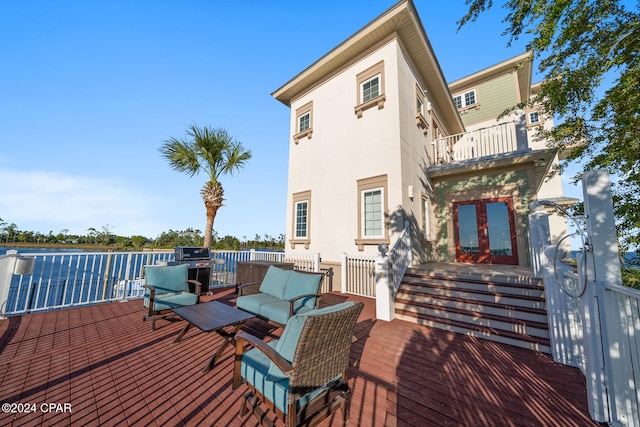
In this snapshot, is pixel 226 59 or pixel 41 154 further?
pixel 41 154

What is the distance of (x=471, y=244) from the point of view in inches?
281

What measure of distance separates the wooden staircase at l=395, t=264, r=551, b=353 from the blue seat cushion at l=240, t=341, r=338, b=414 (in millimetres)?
3176

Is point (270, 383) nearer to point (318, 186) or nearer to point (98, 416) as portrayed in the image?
point (98, 416)

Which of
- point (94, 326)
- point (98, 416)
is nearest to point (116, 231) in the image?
point (94, 326)

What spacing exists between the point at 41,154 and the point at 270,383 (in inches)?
742

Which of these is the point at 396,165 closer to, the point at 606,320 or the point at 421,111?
the point at 421,111

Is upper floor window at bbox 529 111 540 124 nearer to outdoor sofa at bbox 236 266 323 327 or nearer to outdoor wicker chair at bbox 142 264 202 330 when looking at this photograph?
outdoor sofa at bbox 236 266 323 327

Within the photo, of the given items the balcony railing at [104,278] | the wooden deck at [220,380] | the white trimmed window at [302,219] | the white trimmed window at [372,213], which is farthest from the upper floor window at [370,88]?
the wooden deck at [220,380]

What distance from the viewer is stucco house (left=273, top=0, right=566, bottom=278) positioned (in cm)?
629

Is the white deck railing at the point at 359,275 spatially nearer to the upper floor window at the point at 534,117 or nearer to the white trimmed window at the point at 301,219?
the white trimmed window at the point at 301,219

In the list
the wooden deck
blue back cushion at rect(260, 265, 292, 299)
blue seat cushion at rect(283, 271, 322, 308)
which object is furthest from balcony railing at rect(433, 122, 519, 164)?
blue back cushion at rect(260, 265, 292, 299)

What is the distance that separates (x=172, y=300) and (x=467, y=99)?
1457 cm

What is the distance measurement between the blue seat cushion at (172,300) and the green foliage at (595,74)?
24.6 ft

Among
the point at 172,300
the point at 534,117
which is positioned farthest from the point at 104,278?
the point at 534,117
